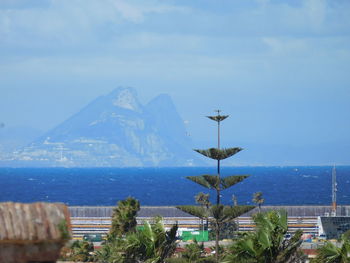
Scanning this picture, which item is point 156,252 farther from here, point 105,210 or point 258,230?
point 105,210

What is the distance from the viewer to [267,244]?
1064 inches

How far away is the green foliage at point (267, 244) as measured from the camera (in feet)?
88.1

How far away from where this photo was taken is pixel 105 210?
126 metres

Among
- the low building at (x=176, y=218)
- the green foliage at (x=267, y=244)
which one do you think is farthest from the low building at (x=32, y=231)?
the low building at (x=176, y=218)

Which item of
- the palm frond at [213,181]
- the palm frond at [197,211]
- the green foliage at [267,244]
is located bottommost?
the green foliage at [267,244]

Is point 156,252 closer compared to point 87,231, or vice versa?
point 156,252

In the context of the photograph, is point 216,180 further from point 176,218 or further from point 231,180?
point 176,218

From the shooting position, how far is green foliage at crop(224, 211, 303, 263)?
88.1 ft

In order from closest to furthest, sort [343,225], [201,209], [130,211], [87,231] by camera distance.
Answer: [201,209]
[130,211]
[343,225]
[87,231]

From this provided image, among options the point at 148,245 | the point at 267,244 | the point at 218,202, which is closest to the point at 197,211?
the point at 218,202

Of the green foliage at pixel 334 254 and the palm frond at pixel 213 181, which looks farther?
the palm frond at pixel 213 181

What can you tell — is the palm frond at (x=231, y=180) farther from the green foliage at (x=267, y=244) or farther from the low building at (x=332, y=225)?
the low building at (x=332, y=225)

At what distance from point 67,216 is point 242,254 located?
877 inches

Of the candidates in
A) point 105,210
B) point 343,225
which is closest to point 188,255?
point 343,225
